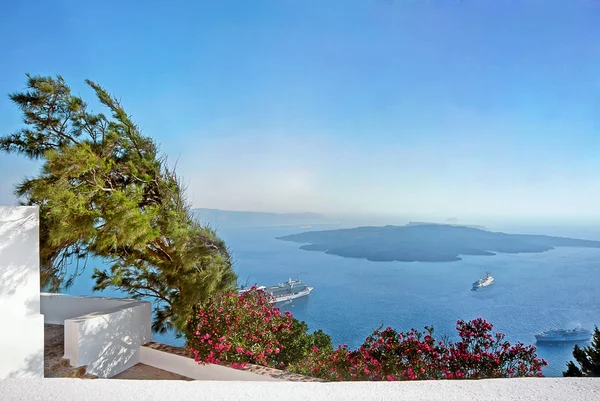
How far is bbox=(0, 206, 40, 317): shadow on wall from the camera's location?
334 cm

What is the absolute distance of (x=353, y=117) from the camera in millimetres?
10062

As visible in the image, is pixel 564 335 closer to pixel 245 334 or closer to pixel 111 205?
pixel 245 334

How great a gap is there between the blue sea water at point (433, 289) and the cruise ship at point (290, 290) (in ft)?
0.75

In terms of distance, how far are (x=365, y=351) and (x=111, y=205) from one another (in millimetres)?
3192

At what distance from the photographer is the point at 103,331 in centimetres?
407

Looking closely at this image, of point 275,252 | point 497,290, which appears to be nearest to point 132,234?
point 275,252


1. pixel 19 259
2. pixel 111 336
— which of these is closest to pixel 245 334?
pixel 111 336

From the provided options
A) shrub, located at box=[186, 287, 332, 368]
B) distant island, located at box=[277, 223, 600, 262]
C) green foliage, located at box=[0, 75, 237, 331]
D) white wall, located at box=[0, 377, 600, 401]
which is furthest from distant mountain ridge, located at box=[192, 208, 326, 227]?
white wall, located at box=[0, 377, 600, 401]

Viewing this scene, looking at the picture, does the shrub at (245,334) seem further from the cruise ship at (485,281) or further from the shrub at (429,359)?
the cruise ship at (485,281)

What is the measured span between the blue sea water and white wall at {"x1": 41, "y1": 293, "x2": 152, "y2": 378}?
3.27 meters

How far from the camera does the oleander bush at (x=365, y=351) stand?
3.63m

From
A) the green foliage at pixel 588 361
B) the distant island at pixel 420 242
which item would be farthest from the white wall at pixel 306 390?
the distant island at pixel 420 242

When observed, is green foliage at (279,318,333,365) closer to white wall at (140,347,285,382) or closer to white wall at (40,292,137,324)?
white wall at (140,347,285,382)

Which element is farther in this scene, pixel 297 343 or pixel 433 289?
pixel 433 289
